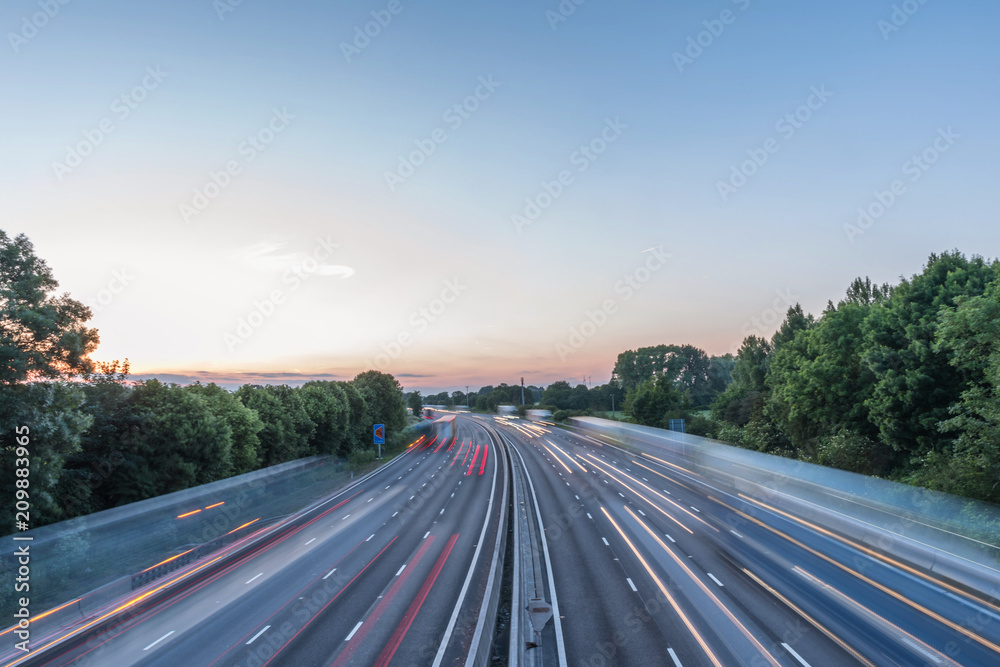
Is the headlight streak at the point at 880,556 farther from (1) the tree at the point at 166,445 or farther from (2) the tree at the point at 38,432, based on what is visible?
(2) the tree at the point at 38,432

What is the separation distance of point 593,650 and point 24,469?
23.1m

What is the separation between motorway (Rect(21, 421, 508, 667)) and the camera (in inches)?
592

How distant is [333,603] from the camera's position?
61.0 feet

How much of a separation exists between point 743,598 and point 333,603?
14.9m

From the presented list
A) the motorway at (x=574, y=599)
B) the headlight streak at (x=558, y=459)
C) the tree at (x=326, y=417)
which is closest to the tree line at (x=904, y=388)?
the motorway at (x=574, y=599)

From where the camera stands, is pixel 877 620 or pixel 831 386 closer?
pixel 877 620

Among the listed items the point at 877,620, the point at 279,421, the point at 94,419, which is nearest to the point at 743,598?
the point at 877,620

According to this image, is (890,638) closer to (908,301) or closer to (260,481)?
(908,301)

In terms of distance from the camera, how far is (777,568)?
2050 centimetres

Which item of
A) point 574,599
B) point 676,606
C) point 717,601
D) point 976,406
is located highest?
point 976,406

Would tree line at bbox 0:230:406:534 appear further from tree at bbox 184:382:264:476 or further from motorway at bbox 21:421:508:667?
motorway at bbox 21:421:508:667

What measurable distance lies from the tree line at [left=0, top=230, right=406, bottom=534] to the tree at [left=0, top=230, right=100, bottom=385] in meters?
0.04

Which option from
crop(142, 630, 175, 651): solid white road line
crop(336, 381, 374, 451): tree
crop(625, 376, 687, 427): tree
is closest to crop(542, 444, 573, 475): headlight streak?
crop(625, 376, 687, 427): tree

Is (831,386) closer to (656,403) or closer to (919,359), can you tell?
(919,359)
